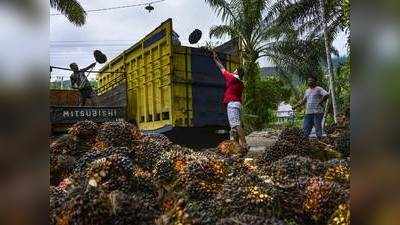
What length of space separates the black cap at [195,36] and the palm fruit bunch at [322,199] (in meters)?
5.69

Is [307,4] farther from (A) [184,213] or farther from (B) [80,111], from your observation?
(A) [184,213]

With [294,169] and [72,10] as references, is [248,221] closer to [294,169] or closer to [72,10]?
[294,169]

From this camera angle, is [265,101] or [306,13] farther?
[265,101]

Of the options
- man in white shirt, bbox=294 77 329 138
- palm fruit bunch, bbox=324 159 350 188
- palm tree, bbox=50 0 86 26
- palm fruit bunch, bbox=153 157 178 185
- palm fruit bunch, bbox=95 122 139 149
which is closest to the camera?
palm fruit bunch, bbox=324 159 350 188

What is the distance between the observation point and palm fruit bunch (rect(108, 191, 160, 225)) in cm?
187

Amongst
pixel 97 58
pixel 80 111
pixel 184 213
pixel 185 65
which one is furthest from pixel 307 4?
pixel 184 213

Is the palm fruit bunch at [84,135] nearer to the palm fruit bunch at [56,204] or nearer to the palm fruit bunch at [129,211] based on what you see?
the palm fruit bunch at [56,204]

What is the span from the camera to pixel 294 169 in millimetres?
2637

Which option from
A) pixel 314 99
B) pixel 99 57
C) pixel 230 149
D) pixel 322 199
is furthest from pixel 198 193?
pixel 99 57

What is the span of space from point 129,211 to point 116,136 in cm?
189

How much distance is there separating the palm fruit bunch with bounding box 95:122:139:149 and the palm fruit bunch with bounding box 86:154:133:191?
4.26 ft

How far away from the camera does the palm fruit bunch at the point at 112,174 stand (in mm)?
2197

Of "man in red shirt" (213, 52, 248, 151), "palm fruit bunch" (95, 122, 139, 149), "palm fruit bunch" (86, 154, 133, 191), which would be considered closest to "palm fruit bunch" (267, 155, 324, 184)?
"palm fruit bunch" (86, 154, 133, 191)

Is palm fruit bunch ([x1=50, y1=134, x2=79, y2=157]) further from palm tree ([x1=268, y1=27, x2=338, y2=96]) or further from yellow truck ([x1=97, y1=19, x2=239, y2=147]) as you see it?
palm tree ([x1=268, y1=27, x2=338, y2=96])
